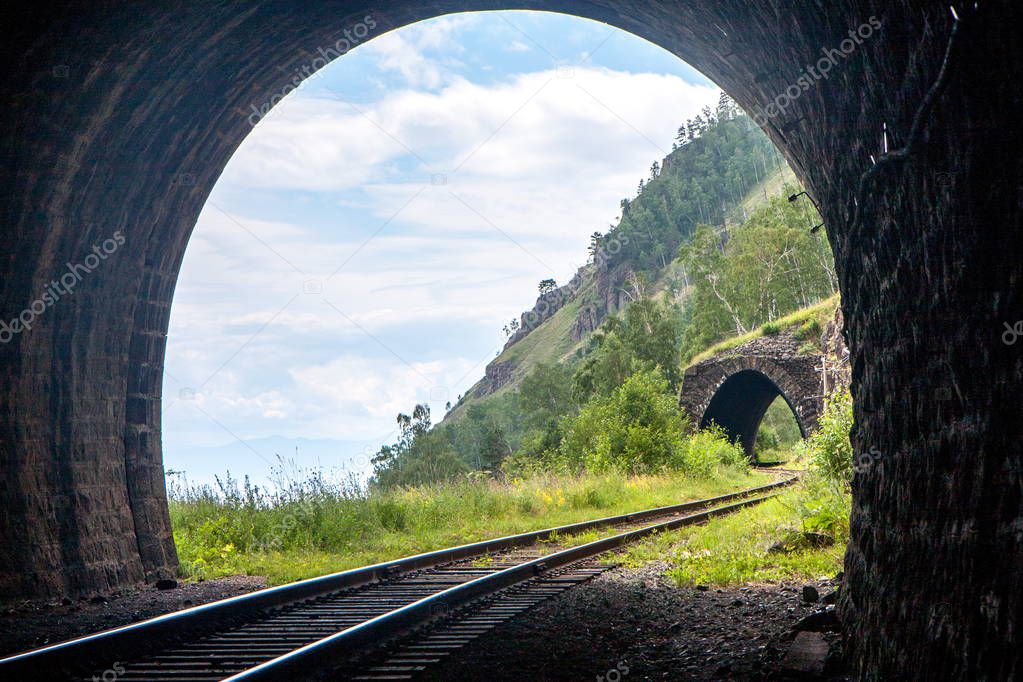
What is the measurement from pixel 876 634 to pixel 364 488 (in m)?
10.2

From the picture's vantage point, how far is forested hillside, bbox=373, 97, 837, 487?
26500mm

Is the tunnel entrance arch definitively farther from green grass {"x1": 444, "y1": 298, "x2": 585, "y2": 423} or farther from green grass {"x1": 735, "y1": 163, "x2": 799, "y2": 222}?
green grass {"x1": 444, "y1": 298, "x2": 585, "y2": 423}

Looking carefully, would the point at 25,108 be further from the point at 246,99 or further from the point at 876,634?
the point at 876,634

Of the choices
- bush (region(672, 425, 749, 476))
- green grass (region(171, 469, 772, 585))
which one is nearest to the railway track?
green grass (region(171, 469, 772, 585))

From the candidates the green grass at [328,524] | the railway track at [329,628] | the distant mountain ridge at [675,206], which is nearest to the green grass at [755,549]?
the railway track at [329,628]

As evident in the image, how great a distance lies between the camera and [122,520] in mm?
8742

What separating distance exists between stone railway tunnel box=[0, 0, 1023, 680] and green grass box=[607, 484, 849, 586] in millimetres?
3126

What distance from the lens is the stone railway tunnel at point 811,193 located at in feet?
9.42

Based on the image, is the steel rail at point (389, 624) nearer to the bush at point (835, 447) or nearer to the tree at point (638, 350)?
the bush at point (835, 447)

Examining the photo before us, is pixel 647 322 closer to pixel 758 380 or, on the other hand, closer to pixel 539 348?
pixel 758 380

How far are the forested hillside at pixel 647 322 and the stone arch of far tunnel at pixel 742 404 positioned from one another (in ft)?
5.62

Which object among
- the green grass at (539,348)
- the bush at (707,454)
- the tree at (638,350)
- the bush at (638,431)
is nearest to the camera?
the bush at (707,454)

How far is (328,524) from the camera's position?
11484 millimetres

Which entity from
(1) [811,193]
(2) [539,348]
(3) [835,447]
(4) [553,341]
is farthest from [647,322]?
(2) [539,348]
